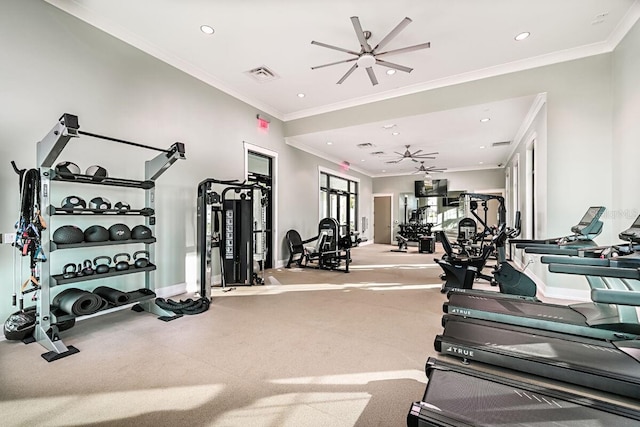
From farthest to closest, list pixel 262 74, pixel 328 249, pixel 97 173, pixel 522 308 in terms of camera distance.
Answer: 1. pixel 328 249
2. pixel 262 74
3. pixel 97 173
4. pixel 522 308

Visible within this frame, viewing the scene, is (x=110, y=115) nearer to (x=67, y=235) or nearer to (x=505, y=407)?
(x=67, y=235)

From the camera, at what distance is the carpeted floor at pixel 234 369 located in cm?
186

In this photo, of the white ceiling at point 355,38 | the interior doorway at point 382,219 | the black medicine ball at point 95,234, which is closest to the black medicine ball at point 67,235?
the black medicine ball at point 95,234

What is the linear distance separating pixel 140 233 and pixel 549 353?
4291mm

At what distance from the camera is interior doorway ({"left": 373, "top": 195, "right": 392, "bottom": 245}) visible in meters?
14.1

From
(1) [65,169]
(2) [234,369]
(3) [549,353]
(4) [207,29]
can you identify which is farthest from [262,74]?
(3) [549,353]

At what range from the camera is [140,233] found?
3.56 meters

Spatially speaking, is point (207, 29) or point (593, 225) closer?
point (593, 225)

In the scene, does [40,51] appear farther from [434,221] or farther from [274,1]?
[434,221]

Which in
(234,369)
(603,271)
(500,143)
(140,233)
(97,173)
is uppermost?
(500,143)

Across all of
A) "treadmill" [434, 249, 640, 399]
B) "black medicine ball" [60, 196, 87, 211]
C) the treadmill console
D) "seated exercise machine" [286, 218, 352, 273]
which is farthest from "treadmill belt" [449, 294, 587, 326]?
"black medicine ball" [60, 196, 87, 211]

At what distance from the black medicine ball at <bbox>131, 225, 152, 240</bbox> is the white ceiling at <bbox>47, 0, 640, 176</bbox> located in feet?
8.70

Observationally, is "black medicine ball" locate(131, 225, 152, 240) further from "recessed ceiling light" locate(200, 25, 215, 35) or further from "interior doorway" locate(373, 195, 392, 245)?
"interior doorway" locate(373, 195, 392, 245)

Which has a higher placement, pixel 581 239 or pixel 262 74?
pixel 262 74
